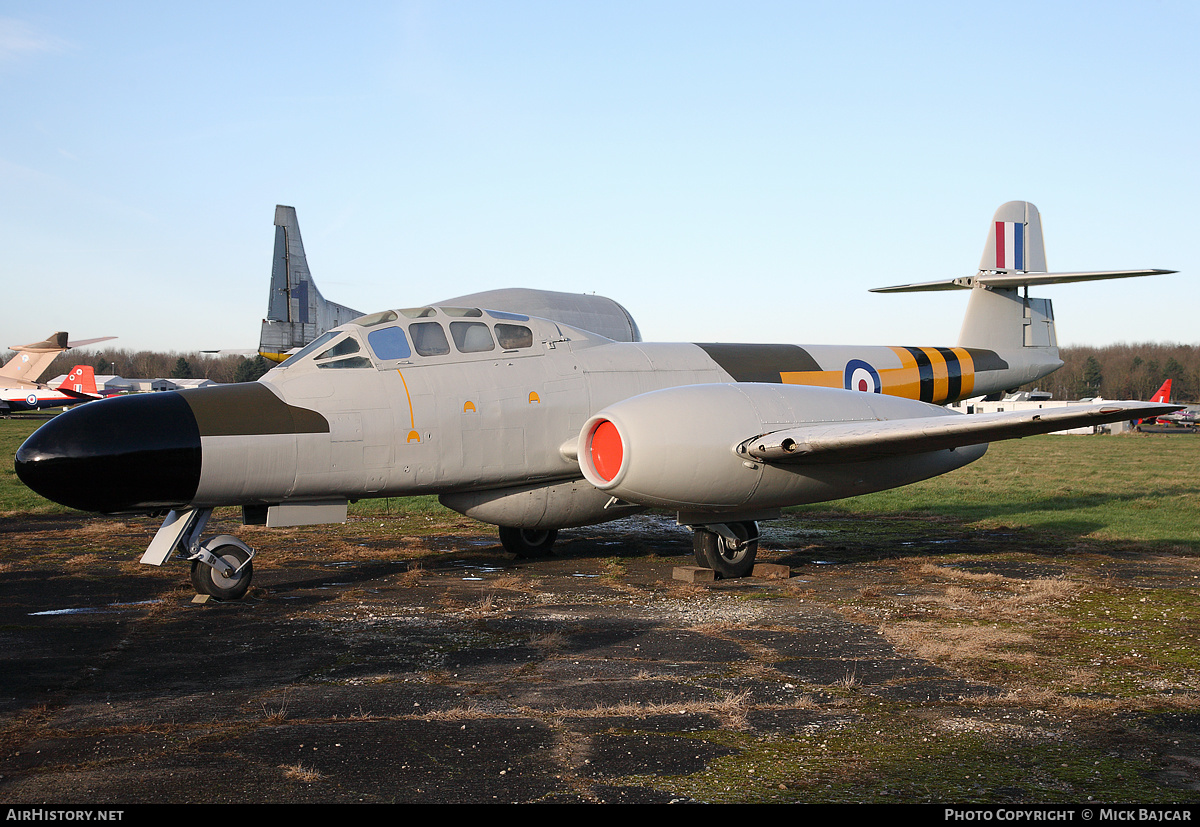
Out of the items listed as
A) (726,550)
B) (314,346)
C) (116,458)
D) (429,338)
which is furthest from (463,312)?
(726,550)

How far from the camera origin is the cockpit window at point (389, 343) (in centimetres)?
882

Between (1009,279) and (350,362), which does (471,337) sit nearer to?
(350,362)

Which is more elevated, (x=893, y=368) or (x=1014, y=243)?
(x=1014, y=243)

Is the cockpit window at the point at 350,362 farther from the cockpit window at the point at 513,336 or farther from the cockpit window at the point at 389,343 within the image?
the cockpit window at the point at 513,336

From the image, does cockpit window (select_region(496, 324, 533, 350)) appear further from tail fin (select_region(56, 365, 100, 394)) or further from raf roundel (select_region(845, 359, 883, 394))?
tail fin (select_region(56, 365, 100, 394))

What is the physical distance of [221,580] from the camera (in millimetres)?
8406

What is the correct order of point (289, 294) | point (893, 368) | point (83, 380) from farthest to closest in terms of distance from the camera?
point (83, 380)
point (289, 294)
point (893, 368)

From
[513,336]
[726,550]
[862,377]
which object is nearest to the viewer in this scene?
[513,336]

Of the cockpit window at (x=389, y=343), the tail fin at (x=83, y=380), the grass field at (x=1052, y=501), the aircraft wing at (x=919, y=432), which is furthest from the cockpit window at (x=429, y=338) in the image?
the tail fin at (x=83, y=380)

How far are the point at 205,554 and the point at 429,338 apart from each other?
2837 millimetres

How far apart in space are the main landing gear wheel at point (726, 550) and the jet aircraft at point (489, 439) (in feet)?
0.05

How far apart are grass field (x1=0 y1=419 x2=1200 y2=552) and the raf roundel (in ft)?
12.7

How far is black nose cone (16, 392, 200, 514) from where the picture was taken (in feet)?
23.7

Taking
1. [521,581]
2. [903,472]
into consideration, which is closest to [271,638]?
[521,581]
